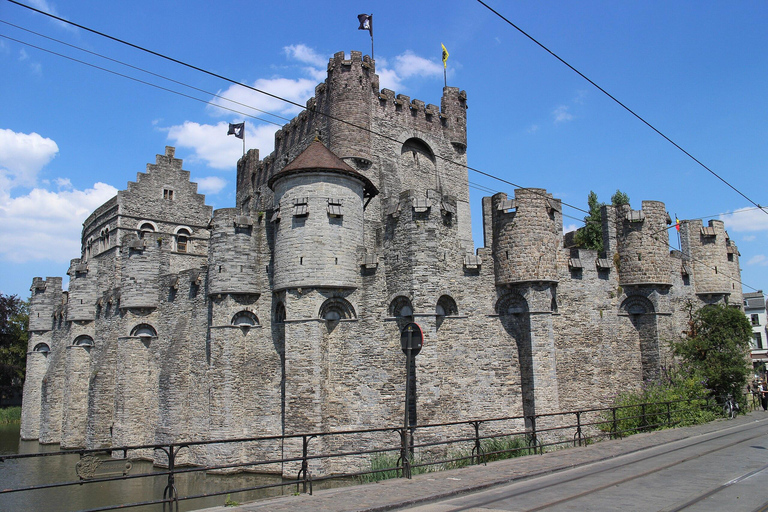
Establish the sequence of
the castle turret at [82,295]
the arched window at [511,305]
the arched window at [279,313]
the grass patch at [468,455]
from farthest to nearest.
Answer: the castle turret at [82,295]
the arched window at [279,313]
the arched window at [511,305]
the grass patch at [468,455]

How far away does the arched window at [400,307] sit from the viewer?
1863 centimetres

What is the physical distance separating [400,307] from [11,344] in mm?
44378

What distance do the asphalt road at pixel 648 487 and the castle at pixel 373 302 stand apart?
5905mm

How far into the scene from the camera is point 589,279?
21781 millimetres

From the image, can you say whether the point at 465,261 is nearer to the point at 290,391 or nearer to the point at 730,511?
the point at 290,391

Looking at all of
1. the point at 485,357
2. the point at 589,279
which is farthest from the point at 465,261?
the point at 589,279

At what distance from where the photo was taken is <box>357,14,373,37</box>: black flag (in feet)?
88.8

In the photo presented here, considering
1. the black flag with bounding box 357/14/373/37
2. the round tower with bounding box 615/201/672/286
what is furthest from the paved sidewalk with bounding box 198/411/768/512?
the black flag with bounding box 357/14/373/37

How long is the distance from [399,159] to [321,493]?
749 inches

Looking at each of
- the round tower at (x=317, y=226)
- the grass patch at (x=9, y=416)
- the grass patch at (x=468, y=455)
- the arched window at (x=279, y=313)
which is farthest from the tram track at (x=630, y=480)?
the grass patch at (x=9, y=416)

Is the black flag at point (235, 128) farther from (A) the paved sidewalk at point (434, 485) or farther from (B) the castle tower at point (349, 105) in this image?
(A) the paved sidewalk at point (434, 485)

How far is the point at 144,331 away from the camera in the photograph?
84.6 feet

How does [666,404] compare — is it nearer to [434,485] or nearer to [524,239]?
[524,239]

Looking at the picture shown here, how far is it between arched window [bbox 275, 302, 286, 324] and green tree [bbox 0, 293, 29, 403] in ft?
118
